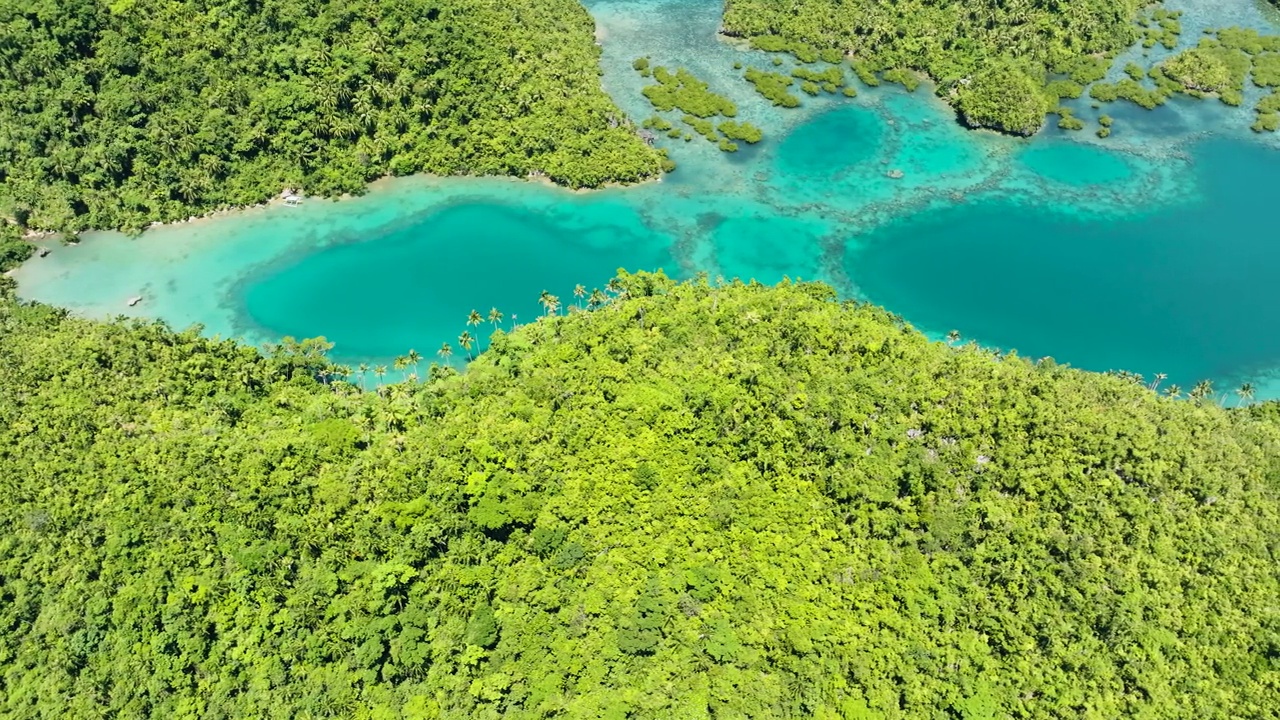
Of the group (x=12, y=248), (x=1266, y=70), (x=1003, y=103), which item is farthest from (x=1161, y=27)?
(x=12, y=248)

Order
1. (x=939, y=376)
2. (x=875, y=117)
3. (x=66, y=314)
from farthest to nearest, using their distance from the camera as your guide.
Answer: (x=875, y=117) < (x=66, y=314) < (x=939, y=376)

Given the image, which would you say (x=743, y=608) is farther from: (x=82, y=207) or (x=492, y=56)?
(x=82, y=207)

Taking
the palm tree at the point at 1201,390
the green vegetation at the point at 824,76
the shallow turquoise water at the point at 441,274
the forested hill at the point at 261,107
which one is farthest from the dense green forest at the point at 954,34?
the palm tree at the point at 1201,390

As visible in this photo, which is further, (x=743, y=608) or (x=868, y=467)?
(x=868, y=467)

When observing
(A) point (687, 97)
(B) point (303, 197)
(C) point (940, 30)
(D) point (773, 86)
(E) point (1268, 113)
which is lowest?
(B) point (303, 197)

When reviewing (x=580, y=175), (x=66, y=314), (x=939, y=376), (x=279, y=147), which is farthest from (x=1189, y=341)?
(x=66, y=314)

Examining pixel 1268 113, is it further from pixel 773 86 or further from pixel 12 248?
pixel 12 248

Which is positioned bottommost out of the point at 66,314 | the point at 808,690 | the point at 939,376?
the point at 808,690

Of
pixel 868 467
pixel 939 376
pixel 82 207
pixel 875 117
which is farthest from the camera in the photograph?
pixel 875 117
